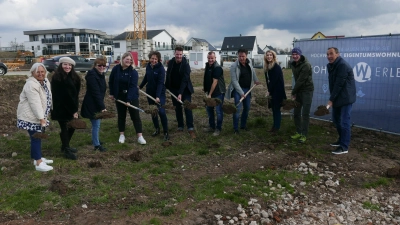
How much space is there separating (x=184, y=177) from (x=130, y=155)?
135cm

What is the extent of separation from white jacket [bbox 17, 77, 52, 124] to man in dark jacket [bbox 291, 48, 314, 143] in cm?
483

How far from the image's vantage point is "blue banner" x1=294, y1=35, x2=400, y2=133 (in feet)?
24.4

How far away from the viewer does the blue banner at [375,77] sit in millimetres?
7426

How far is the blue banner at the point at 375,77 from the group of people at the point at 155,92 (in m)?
1.59

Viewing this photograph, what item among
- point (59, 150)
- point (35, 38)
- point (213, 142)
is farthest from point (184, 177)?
point (35, 38)

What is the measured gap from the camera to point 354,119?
8.46 meters

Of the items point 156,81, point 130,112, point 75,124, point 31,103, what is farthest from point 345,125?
point 31,103

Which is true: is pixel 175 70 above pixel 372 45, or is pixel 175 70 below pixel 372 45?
below

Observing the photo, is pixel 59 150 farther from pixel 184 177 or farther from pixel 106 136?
pixel 184 177

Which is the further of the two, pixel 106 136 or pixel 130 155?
pixel 106 136

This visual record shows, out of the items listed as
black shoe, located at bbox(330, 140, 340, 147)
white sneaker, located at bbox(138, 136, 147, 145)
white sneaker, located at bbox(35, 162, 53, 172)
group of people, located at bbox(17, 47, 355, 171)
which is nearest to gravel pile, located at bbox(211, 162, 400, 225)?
group of people, located at bbox(17, 47, 355, 171)

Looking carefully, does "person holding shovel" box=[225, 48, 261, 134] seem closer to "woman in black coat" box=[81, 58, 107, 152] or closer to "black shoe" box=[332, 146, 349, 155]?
"black shoe" box=[332, 146, 349, 155]

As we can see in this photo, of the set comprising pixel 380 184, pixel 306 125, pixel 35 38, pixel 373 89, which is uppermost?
pixel 35 38

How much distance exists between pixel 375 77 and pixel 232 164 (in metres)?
4.15
